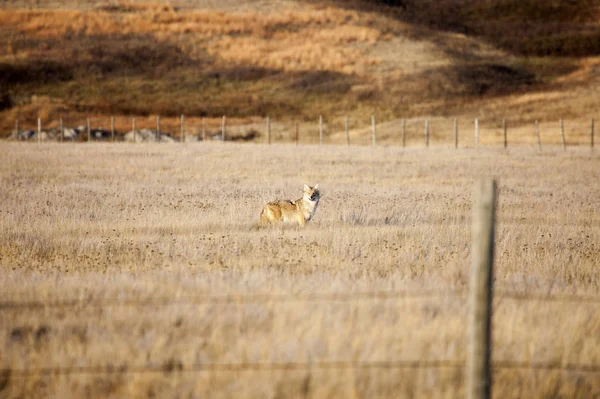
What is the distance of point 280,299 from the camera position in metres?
7.23

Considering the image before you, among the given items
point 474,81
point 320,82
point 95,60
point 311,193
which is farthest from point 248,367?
point 95,60

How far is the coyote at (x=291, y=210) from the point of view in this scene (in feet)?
46.7

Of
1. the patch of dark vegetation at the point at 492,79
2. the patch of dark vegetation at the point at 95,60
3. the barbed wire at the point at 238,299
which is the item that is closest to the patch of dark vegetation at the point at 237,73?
the patch of dark vegetation at the point at 95,60

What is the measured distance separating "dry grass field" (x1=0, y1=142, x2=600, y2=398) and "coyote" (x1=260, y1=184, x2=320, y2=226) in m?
0.29

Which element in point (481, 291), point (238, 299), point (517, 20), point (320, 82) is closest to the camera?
point (481, 291)

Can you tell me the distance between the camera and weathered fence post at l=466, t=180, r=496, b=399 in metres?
5.26

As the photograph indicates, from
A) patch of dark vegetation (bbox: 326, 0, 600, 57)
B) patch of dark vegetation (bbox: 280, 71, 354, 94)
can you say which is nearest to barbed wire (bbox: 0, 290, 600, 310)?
patch of dark vegetation (bbox: 280, 71, 354, 94)

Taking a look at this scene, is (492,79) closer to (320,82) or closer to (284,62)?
(320,82)

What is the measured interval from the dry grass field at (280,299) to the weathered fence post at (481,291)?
0.55 m

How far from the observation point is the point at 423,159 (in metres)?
35.7

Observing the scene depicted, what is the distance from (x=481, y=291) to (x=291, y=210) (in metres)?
9.14

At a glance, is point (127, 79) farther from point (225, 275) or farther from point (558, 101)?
point (225, 275)

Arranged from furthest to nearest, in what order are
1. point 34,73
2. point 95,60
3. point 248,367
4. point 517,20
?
point 517,20
point 95,60
point 34,73
point 248,367

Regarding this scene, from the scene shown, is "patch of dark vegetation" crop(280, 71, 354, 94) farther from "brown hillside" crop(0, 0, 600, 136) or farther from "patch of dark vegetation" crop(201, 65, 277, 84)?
"patch of dark vegetation" crop(201, 65, 277, 84)
